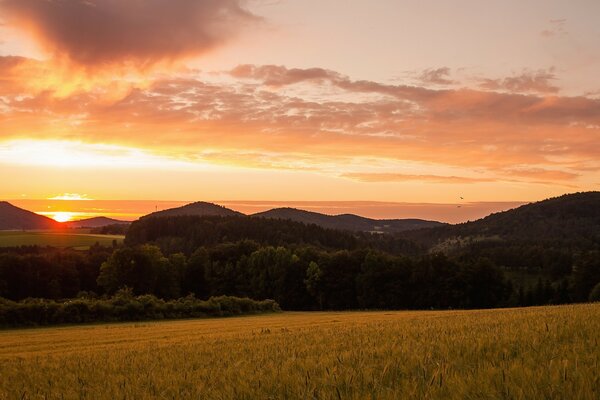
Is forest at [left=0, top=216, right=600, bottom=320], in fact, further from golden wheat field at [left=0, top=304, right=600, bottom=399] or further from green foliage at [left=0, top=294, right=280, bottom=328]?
golden wheat field at [left=0, top=304, right=600, bottom=399]

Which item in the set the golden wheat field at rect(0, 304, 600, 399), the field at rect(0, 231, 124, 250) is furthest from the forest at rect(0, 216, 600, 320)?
the golden wheat field at rect(0, 304, 600, 399)

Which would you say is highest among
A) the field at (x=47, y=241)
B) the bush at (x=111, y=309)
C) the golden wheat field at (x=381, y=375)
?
the golden wheat field at (x=381, y=375)

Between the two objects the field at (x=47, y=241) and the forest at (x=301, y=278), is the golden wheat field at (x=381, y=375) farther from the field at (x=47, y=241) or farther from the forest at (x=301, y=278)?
the field at (x=47, y=241)

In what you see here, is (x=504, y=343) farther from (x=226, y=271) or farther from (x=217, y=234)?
(x=217, y=234)

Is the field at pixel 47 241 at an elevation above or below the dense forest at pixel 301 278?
above

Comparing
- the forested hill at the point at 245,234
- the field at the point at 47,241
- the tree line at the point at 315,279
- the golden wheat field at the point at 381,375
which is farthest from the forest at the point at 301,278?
the golden wheat field at the point at 381,375

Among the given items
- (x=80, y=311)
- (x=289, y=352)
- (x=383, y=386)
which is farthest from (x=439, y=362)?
(x=80, y=311)

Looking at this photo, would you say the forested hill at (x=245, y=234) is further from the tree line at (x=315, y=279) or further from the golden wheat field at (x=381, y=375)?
the golden wheat field at (x=381, y=375)

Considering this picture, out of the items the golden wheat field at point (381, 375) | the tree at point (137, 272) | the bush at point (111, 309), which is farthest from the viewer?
the tree at point (137, 272)

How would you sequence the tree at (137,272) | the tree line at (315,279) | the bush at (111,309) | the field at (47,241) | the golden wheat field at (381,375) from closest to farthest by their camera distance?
the golden wheat field at (381,375)
the bush at (111,309)
the tree line at (315,279)
the tree at (137,272)
the field at (47,241)

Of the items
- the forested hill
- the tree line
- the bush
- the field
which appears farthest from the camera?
the forested hill

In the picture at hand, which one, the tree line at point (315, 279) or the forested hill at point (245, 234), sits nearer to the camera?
the tree line at point (315, 279)

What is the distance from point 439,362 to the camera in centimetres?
707

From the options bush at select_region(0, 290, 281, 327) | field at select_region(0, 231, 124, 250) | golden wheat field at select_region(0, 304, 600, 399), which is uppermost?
golden wheat field at select_region(0, 304, 600, 399)
